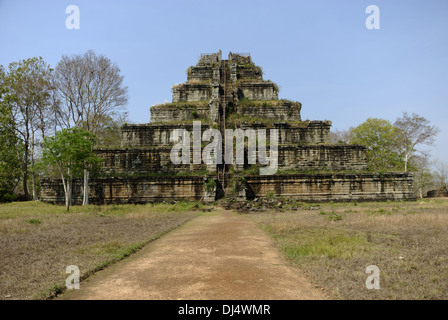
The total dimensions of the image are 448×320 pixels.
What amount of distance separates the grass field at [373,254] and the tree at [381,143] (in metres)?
26.3

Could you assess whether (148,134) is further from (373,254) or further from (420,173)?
(420,173)

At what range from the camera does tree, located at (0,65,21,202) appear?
86.4ft

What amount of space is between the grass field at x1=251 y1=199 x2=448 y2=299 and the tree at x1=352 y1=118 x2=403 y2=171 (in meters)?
26.3

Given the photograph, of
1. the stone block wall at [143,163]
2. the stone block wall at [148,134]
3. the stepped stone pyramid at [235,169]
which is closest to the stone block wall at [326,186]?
the stepped stone pyramid at [235,169]

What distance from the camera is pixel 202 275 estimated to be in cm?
569

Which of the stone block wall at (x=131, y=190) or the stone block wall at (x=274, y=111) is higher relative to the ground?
the stone block wall at (x=274, y=111)

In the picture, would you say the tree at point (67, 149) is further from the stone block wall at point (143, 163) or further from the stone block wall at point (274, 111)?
the stone block wall at point (274, 111)

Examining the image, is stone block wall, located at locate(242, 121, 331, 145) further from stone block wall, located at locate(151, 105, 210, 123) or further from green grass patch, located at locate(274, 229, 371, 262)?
green grass patch, located at locate(274, 229, 371, 262)

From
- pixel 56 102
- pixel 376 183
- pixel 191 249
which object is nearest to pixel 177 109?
pixel 56 102

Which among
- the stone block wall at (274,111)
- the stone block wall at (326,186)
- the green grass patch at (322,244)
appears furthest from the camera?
the stone block wall at (274,111)

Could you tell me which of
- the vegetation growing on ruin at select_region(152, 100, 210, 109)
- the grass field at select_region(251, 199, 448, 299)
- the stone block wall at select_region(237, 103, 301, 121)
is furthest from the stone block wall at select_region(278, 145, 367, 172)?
the grass field at select_region(251, 199, 448, 299)

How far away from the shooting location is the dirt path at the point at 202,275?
4.72 m

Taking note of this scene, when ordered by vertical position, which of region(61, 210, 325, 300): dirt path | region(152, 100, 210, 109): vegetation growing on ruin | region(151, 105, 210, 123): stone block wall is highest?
region(152, 100, 210, 109): vegetation growing on ruin
